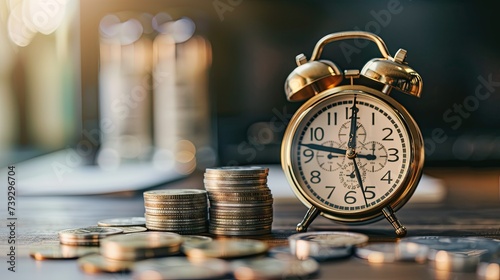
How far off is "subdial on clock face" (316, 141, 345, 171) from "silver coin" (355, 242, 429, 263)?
0.28m

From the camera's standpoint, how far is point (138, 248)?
1021mm

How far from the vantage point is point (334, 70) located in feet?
4.46

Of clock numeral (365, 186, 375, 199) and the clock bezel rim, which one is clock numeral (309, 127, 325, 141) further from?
clock numeral (365, 186, 375, 199)

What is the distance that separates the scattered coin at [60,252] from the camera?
3.59ft

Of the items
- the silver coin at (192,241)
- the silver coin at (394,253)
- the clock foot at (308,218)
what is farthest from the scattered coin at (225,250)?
the clock foot at (308,218)

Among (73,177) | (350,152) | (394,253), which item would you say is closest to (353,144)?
(350,152)

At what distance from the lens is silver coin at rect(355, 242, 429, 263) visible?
3.45 feet

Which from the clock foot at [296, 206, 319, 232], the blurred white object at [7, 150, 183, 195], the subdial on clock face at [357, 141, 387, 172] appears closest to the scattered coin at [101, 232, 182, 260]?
the clock foot at [296, 206, 319, 232]

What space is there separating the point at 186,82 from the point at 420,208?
3085mm

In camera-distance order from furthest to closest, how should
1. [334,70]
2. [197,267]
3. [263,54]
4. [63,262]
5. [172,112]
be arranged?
[263,54]
[172,112]
[334,70]
[63,262]
[197,267]

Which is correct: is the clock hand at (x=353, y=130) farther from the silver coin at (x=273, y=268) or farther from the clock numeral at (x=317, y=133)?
the silver coin at (x=273, y=268)

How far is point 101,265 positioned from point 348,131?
58 cm

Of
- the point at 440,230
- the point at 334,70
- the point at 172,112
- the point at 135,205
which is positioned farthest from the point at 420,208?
the point at 172,112

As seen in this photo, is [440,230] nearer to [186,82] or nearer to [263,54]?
[186,82]
